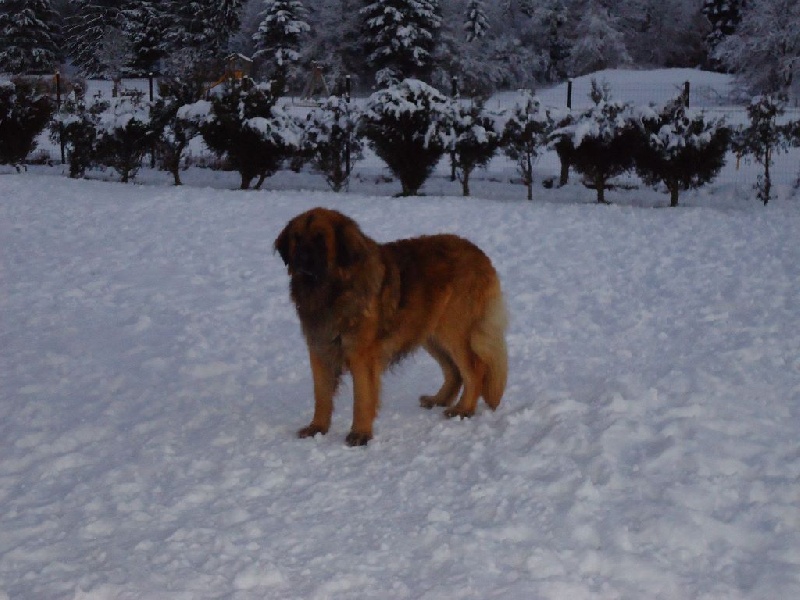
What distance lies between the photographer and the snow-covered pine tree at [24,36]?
4578 cm

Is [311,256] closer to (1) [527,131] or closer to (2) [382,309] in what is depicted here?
(2) [382,309]

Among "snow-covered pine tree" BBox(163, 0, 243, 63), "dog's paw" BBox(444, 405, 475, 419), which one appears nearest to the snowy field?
"dog's paw" BBox(444, 405, 475, 419)

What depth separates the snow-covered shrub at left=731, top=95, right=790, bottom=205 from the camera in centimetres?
1273

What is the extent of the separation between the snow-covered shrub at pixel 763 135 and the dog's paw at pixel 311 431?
400 inches

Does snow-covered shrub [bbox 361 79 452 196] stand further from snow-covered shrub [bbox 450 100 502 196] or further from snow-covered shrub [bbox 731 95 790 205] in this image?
snow-covered shrub [bbox 731 95 790 205]

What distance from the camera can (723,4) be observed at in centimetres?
4525

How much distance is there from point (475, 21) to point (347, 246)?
40702mm

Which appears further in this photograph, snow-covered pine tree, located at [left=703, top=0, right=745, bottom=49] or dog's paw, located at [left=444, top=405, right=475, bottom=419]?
snow-covered pine tree, located at [left=703, top=0, right=745, bottom=49]

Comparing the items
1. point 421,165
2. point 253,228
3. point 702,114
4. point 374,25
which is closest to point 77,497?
point 253,228

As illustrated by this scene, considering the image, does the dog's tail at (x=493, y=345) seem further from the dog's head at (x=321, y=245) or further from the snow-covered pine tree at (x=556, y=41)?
the snow-covered pine tree at (x=556, y=41)

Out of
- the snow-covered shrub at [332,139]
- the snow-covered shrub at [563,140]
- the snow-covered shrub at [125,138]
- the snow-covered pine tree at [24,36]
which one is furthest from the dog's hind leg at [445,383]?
the snow-covered pine tree at [24,36]

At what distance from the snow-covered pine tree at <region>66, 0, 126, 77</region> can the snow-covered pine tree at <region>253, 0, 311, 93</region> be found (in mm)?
10943

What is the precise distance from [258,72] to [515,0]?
1607 cm

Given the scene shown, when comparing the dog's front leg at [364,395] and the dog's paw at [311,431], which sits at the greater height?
the dog's front leg at [364,395]
